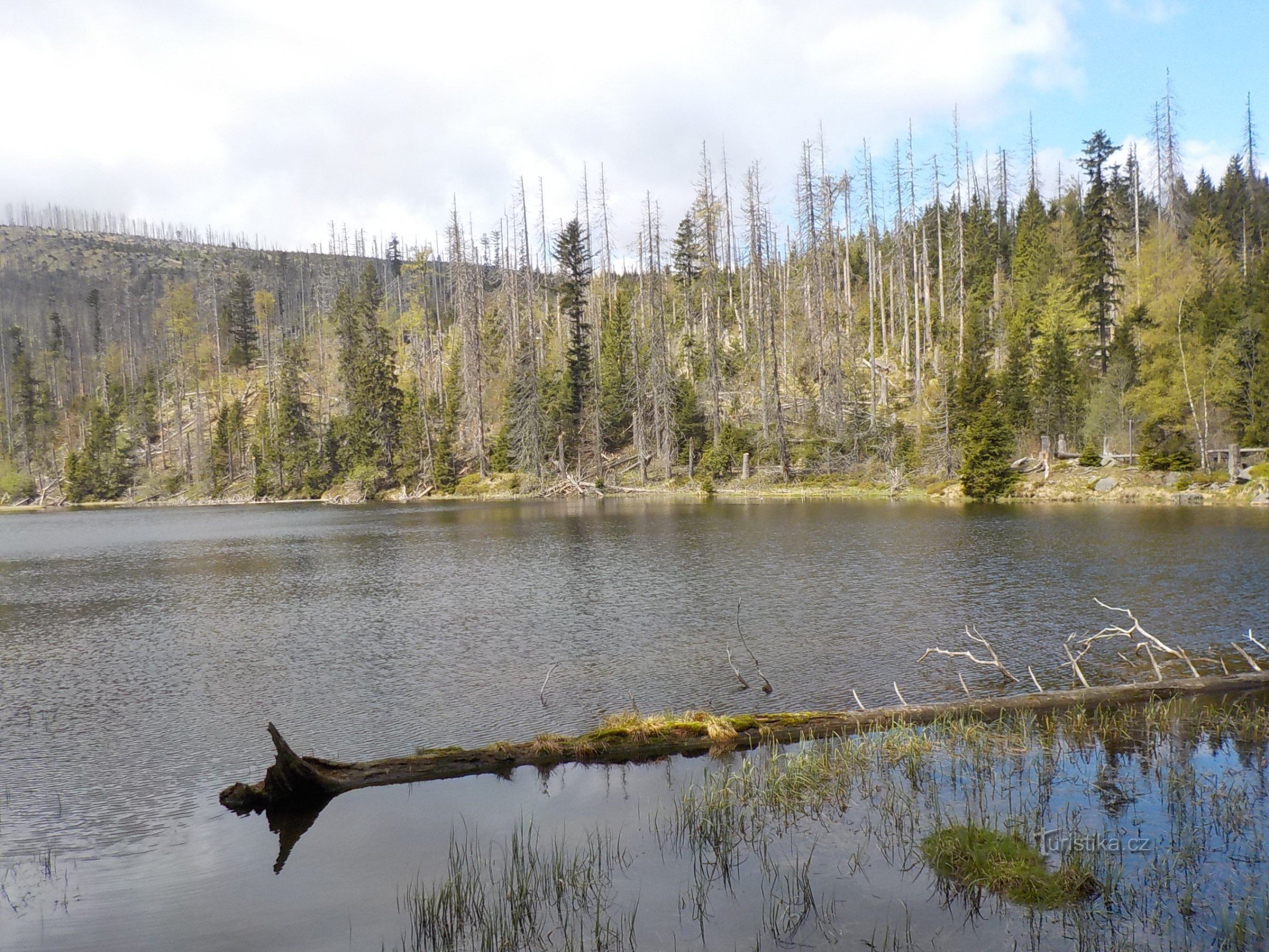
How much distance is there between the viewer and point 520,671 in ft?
53.0

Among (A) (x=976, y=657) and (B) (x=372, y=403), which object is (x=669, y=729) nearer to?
(A) (x=976, y=657)

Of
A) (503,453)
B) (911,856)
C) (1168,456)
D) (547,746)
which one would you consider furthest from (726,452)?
(911,856)

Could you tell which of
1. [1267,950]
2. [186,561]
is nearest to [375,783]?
[1267,950]

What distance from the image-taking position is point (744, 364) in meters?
75.5

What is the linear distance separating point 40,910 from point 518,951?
5.25 meters

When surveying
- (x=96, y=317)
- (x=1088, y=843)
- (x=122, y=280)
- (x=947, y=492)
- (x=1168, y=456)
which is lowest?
(x=1088, y=843)

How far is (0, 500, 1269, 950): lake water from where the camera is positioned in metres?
8.68

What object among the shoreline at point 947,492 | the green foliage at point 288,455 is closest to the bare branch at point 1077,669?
the shoreline at point 947,492

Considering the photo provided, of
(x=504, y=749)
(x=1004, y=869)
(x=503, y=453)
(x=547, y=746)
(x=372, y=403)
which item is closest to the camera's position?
(x=1004, y=869)

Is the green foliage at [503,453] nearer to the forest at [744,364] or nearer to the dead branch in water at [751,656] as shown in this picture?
the forest at [744,364]

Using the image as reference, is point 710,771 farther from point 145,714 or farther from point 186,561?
point 186,561

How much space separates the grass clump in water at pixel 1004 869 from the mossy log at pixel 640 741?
293cm

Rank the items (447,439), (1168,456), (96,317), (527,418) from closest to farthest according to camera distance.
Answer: (1168,456) < (527,418) < (447,439) < (96,317)

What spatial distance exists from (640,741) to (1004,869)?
4.92 meters
